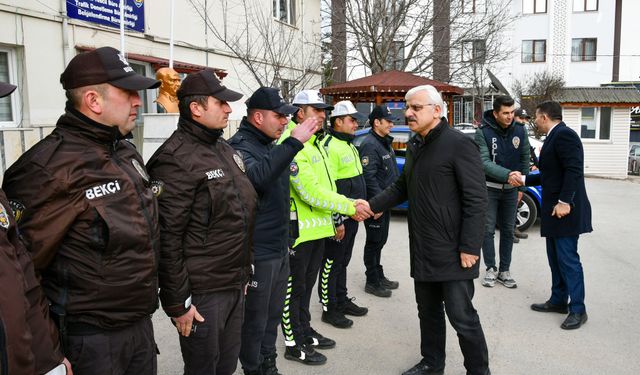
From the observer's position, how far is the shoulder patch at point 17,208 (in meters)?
1.79

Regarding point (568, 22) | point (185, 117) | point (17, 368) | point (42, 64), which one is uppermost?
point (568, 22)

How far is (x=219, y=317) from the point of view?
2.61m

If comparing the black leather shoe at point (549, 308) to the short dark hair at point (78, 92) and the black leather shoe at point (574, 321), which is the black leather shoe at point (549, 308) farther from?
the short dark hair at point (78, 92)

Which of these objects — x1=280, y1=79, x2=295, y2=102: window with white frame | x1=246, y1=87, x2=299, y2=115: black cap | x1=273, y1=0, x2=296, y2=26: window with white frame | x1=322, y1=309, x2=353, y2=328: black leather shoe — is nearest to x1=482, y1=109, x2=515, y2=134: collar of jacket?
x1=322, y1=309, x2=353, y2=328: black leather shoe

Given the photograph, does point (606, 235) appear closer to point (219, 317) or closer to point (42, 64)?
point (219, 317)

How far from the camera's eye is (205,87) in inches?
102

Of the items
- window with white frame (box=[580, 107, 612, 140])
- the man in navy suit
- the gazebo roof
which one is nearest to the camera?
the man in navy suit

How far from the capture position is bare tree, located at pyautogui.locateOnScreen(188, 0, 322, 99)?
34.8 ft

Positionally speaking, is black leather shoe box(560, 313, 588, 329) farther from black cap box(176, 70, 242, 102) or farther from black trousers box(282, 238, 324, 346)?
black cap box(176, 70, 242, 102)

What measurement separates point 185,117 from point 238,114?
9.53m

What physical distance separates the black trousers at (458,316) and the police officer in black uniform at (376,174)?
5.56 ft

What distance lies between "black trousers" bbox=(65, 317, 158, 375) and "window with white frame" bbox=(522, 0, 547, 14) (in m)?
36.1

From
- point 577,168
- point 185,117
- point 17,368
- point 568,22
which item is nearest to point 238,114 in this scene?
point 577,168

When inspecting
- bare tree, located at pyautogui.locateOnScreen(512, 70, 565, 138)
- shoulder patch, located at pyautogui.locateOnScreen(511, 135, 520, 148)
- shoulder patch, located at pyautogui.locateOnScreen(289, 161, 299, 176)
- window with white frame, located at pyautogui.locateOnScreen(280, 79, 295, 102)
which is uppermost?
bare tree, located at pyautogui.locateOnScreen(512, 70, 565, 138)
